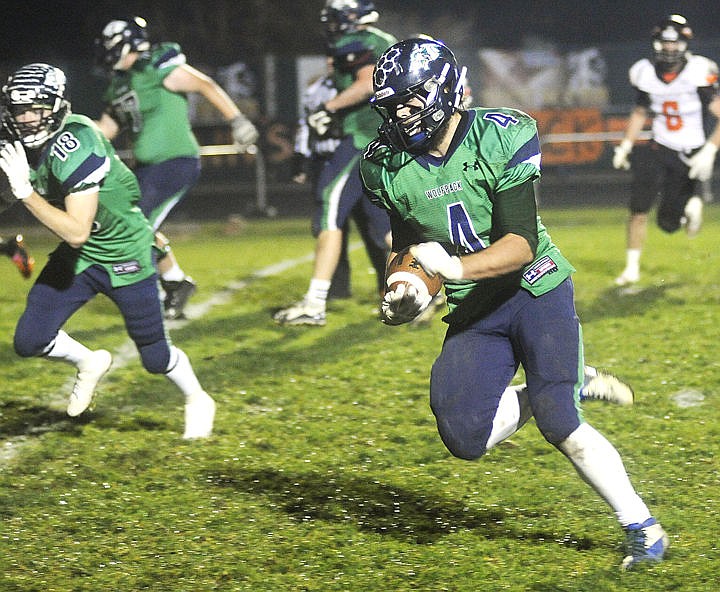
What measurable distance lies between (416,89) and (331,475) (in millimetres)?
1615

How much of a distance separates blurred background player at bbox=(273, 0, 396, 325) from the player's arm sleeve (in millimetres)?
3631

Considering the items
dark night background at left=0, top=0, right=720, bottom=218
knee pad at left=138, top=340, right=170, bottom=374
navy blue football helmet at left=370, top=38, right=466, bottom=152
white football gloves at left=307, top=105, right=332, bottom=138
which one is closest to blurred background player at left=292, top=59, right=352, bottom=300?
white football gloves at left=307, top=105, right=332, bottom=138

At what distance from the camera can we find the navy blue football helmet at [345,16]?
23.3 ft

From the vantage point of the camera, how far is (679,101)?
321 inches

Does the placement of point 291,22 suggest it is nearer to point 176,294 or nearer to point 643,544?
point 176,294

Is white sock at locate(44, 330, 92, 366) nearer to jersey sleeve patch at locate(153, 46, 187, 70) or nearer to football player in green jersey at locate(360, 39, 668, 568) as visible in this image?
football player in green jersey at locate(360, 39, 668, 568)

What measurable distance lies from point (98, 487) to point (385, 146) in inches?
65.9

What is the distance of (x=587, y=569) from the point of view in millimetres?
3441

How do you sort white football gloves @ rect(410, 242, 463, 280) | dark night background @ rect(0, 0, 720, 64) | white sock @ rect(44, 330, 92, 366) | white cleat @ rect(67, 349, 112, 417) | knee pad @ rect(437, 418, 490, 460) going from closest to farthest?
1. white football gloves @ rect(410, 242, 463, 280)
2. knee pad @ rect(437, 418, 490, 460)
3. white sock @ rect(44, 330, 92, 366)
4. white cleat @ rect(67, 349, 112, 417)
5. dark night background @ rect(0, 0, 720, 64)

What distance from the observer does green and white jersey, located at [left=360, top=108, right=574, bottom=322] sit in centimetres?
349

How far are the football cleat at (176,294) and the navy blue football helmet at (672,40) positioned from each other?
11.6ft

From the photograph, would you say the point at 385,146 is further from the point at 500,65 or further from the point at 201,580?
the point at 500,65

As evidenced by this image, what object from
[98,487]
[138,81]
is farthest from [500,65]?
[98,487]

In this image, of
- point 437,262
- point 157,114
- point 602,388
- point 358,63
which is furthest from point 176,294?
point 437,262
